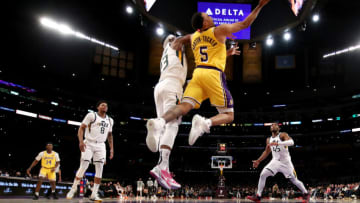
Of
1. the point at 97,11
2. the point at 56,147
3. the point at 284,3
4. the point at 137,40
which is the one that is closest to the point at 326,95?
the point at 284,3

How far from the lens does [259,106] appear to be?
38750 mm

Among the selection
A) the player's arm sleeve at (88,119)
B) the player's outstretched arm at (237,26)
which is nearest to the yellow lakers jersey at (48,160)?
the player's arm sleeve at (88,119)

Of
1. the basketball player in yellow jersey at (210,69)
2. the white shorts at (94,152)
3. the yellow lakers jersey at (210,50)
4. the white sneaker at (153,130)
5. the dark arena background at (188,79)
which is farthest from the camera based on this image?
the dark arena background at (188,79)

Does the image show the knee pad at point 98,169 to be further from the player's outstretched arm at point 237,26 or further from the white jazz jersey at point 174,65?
the player's outstretched arm at point 237,26

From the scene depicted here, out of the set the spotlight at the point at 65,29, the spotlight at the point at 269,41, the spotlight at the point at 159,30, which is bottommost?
the spotlight at the point at 65,29

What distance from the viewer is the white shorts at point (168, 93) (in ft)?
15.7

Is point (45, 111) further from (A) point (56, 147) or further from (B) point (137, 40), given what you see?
(B) point (137, 40)

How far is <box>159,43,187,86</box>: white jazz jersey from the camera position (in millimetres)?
4969

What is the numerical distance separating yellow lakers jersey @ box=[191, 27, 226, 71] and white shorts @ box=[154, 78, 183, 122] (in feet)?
1.74

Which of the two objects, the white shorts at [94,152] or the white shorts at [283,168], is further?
the white shorts at [283,168]

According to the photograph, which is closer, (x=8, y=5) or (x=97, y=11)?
(x=8, y=5)

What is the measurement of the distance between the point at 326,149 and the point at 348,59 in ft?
36.7

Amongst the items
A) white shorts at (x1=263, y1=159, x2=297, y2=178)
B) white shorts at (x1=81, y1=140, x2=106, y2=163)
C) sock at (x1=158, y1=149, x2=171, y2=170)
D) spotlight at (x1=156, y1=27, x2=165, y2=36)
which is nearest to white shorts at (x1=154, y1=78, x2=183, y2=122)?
sock at (x1=158, y1=149, x2=171, y2=170)

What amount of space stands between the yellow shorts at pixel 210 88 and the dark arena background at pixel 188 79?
47.1ft
